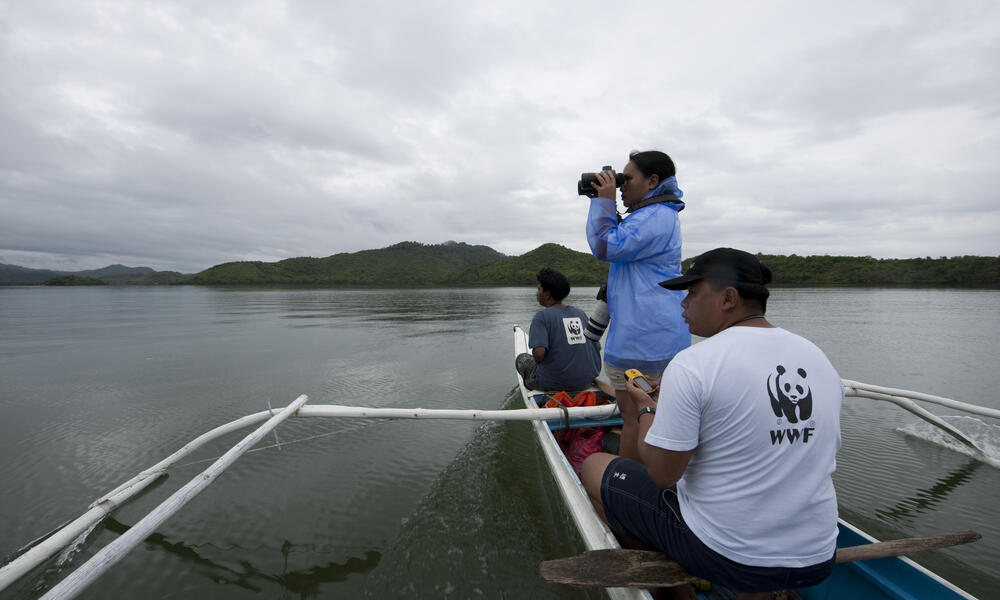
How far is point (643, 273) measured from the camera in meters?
3.00

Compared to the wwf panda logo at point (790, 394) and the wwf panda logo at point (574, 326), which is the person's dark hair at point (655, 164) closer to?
the wwf panda logo at point (790, 394)

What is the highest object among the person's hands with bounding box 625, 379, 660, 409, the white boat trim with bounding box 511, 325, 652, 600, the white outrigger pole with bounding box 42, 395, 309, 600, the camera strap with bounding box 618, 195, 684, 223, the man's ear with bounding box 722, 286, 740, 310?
the camera strap with bounding box 618, 195, 684, 223

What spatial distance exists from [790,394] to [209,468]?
11.8 feet

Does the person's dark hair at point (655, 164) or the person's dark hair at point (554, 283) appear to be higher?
the person's dark hair at point (655, 164)

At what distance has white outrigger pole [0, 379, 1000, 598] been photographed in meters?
2.00

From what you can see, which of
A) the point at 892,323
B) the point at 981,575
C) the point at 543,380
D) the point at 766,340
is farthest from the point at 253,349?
the point at 892,323

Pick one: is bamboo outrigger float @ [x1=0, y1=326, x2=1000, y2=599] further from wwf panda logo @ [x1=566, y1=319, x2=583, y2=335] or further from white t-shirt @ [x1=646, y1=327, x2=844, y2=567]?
wwf panda logo @ [x1=566, y1=319, x2=583, y2=335]

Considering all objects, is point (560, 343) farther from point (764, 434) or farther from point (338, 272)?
point (338, 272)

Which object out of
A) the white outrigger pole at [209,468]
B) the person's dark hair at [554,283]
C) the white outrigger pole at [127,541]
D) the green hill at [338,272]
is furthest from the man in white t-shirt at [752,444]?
the green hill at [338,272]

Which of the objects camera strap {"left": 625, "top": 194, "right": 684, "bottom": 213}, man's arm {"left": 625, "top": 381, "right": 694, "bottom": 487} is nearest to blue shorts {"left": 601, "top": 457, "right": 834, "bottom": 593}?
man's arm {"left": 625, "top": 381, "right": 694, "bottom": 487}

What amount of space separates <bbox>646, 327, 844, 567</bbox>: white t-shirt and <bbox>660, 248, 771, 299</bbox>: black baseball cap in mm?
202

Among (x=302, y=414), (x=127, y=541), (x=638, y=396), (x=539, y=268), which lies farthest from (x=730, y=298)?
(x=539, y=268)

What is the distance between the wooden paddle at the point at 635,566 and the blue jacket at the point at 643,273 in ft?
4.62

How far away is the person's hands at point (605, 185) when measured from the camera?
2941mm
